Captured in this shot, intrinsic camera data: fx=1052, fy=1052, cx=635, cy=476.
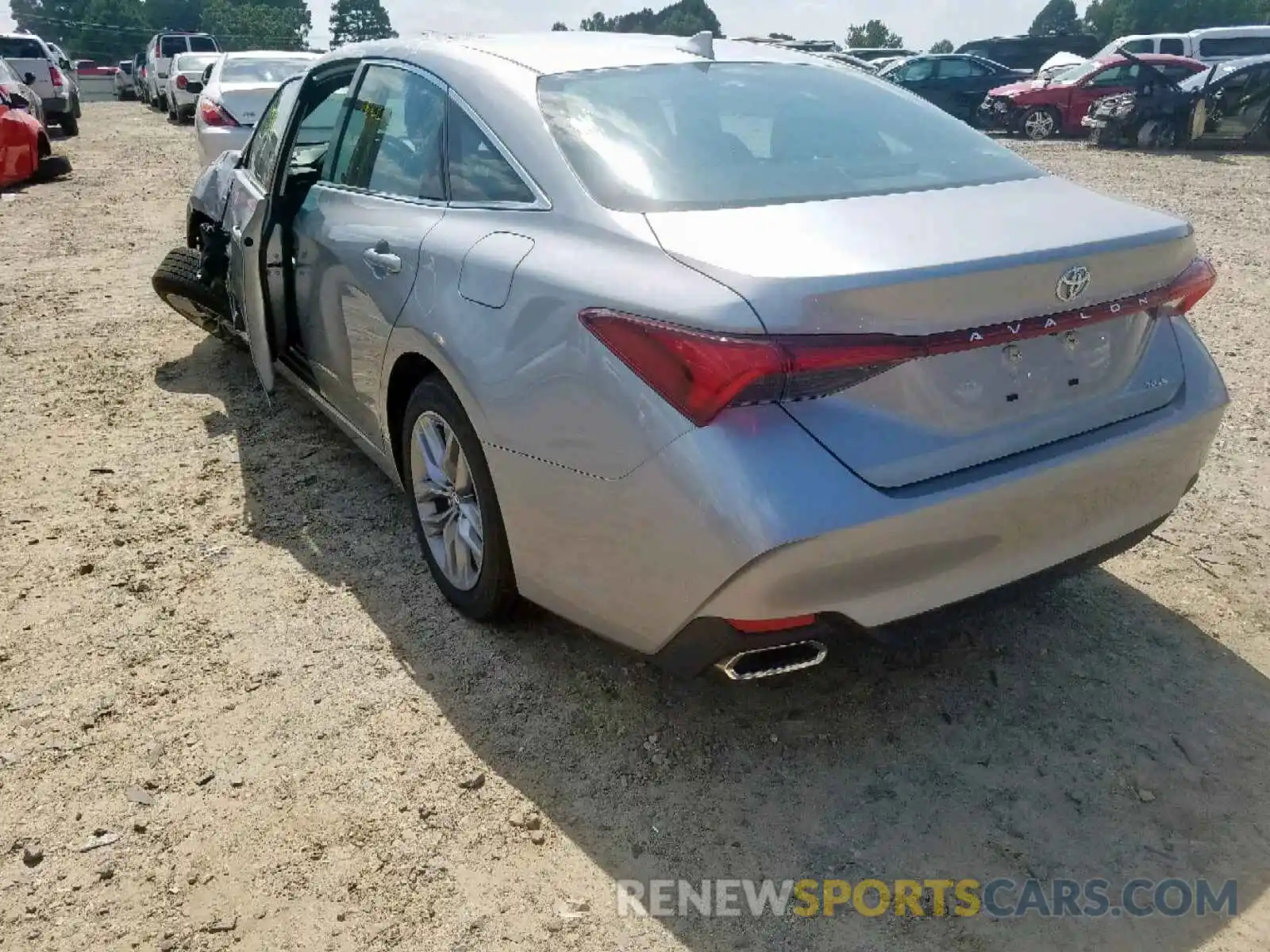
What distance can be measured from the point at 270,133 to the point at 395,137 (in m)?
1.53

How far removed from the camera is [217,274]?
5203 millimetres

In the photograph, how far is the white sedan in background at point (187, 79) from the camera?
858 inches

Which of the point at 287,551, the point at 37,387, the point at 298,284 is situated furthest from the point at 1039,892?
the point at 37,387

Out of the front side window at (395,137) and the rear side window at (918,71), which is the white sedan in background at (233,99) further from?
the rear side window at (918,71)

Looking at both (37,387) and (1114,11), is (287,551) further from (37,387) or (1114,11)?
(1114,11)

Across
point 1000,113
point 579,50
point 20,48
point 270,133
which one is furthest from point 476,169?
point 20,48

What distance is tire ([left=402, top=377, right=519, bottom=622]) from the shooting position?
2.83 m

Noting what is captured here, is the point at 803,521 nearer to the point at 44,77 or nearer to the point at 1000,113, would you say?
the point at 1000,113

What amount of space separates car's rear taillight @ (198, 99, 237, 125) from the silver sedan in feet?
26.0

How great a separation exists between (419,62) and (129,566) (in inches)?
76.3

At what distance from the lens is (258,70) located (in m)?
11.9

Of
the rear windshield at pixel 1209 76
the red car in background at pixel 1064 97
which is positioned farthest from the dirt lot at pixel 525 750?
the red car in background at pixel 1064 97

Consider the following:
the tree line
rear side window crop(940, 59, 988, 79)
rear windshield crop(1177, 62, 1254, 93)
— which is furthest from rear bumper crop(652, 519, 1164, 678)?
the tree line

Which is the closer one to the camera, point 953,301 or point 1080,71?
point 953,301
